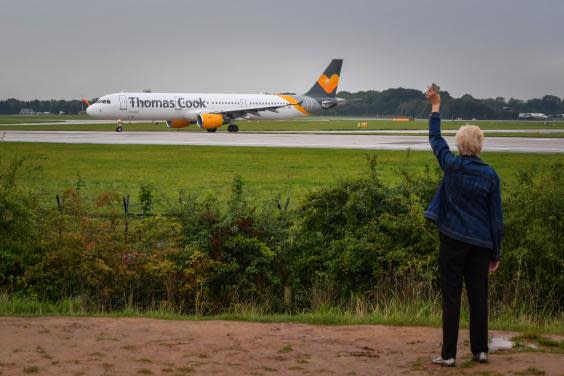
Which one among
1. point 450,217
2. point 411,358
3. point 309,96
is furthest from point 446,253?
point 309,96

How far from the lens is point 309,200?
→ 500 inches

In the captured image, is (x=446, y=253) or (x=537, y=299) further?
(x=537, y=299)

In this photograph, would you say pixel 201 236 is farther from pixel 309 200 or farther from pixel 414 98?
pixel 414 98

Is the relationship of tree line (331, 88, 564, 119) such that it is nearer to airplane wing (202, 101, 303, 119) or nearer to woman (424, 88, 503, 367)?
airplane wing (202, 101, 303, 119)

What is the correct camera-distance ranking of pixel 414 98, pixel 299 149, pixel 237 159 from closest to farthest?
pixel 237 159 < pixel 299 149 < pixel 414 98

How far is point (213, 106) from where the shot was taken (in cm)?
6419

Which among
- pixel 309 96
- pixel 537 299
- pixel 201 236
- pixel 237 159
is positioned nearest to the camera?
pixel 537 299

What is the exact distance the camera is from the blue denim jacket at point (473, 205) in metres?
6.79

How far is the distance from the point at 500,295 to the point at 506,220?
1093mm

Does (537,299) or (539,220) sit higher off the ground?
(539,220)

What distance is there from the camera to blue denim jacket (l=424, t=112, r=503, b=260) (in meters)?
6.79

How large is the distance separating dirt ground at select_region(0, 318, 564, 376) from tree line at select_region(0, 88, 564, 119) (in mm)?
150061

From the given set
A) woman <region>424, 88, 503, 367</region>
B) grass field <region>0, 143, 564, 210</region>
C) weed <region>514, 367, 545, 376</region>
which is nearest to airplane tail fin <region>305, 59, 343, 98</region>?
grass field <region>0, 143, 564, 210</region>

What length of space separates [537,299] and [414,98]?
169091 mm
